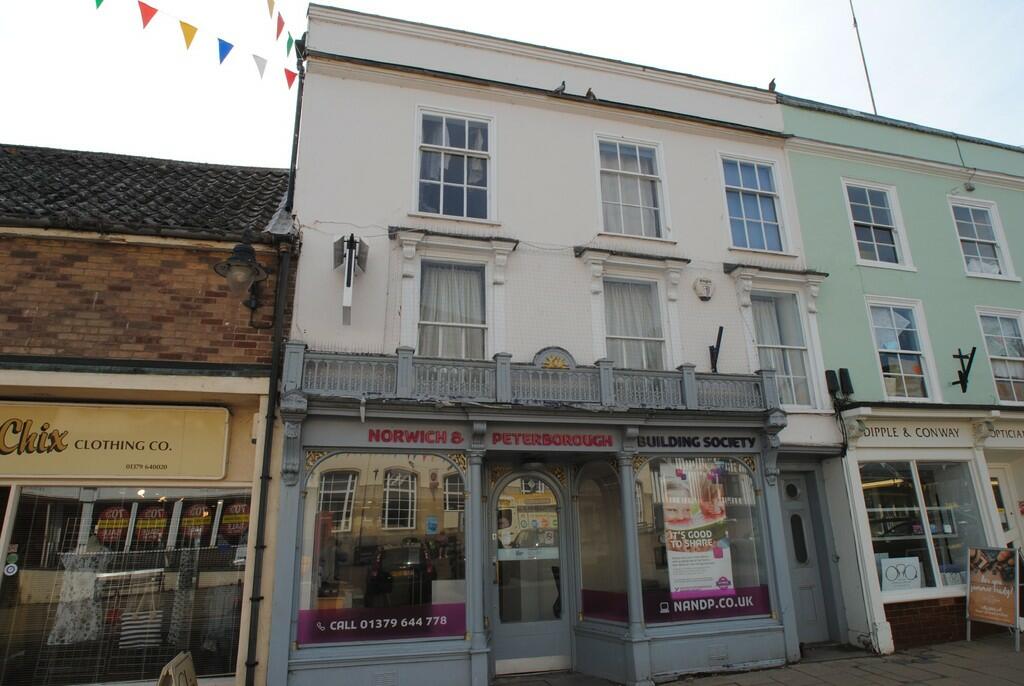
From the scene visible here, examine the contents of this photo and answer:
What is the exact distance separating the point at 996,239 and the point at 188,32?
50.9 ft

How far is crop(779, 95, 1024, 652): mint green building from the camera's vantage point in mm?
10070

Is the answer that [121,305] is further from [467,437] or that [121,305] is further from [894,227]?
[894,227]

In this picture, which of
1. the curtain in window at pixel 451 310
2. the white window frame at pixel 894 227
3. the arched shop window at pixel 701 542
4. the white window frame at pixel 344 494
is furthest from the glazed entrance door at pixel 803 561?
the white window frame at pixel 344 494

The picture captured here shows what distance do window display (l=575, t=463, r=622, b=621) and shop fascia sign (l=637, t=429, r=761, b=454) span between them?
0.65 m

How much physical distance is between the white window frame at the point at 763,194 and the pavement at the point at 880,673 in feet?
21.7

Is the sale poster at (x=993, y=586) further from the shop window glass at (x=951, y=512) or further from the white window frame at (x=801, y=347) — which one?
the white window frame at (x=801, y=347)

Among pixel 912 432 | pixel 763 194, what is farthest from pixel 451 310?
pixel 912 432

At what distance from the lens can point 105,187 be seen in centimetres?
953

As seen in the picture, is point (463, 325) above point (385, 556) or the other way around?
above

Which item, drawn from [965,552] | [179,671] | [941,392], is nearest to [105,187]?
[179,671]

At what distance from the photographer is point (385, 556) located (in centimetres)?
774

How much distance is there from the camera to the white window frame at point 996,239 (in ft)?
41.3

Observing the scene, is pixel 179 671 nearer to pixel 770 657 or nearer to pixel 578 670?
pixel 578 670

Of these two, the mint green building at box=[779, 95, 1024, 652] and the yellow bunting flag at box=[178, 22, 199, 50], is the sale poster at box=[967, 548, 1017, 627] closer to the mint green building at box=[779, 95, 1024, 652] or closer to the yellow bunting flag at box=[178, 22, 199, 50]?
the mint green building at box=[779, 95, 1024, 652]
